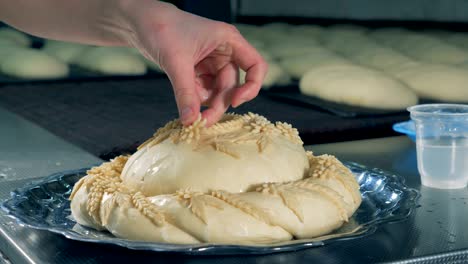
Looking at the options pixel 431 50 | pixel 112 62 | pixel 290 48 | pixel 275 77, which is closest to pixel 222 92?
pixel 275 77

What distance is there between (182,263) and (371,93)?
65.7 inches

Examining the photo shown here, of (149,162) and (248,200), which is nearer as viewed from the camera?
(248,200)

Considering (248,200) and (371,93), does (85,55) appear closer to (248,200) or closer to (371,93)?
Result: (371,93)

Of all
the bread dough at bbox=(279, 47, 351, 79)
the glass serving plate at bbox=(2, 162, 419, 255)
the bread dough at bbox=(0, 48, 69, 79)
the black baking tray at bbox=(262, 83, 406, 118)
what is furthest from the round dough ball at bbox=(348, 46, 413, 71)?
the glass serving plate at bbox=(2, 162, 419, 255)

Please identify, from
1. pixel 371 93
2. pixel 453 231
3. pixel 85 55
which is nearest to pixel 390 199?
pixel 453 231

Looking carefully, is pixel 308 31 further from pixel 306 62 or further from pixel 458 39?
pixel 306 62

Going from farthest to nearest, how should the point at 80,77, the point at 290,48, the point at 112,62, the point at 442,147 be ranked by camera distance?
the point at 290,48
the point at 112,62
the point at 80,77
the point at 442,147

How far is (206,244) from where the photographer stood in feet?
3.53

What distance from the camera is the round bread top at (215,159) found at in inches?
49.1

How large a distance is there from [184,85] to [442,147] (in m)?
0.68

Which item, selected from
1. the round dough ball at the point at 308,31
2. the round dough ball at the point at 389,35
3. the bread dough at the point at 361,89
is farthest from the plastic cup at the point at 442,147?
the round dough ball at the point at 308,31

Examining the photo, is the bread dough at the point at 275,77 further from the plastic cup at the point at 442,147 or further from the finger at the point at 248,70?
the finger at the point at 248,70

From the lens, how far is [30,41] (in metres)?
4.98

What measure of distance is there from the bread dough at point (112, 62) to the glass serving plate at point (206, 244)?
2.12 metres
